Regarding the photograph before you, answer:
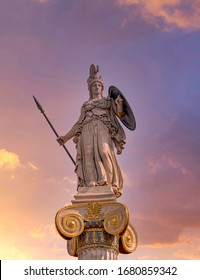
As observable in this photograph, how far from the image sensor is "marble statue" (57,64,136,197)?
26.5m

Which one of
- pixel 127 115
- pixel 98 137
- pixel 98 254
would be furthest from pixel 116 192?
pixel 127 115

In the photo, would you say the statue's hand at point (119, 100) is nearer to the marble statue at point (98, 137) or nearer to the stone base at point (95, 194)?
the marble statue at point (98, 137)

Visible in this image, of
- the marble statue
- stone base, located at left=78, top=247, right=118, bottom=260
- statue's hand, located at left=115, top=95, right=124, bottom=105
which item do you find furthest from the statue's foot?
statue's hand, located at left=115, top=95, right=124, bottom=105

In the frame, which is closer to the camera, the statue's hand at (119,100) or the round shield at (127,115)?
the round shield at (127,115)

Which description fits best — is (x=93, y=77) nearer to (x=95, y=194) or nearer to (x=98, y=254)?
(x=95, y=194)

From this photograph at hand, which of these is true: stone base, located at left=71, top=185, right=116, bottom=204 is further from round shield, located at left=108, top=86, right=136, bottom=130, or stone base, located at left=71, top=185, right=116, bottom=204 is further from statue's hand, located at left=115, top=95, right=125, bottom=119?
statue's hand, located at left=115, top=95, right=125, bottom=119

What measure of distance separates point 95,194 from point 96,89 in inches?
161

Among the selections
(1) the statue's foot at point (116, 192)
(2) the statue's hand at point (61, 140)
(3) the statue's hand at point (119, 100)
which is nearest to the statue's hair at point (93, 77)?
(3) the statue's hand at point (119, 100)

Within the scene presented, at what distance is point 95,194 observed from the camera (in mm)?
25641

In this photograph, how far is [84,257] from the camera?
24.9 metres

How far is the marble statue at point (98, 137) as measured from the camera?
26.5 meters

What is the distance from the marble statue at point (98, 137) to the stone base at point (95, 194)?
217 millimetres

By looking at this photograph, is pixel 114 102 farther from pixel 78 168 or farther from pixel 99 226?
pixel 99 226
